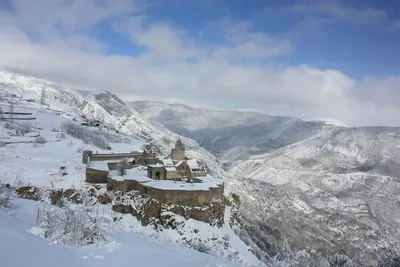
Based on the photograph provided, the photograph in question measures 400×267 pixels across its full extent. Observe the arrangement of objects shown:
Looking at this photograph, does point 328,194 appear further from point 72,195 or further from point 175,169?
point 72,195

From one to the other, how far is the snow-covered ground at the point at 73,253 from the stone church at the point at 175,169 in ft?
78.9

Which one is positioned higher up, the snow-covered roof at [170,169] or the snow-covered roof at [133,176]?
the snow-covered roof at [170,169]

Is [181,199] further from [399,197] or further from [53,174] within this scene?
[399,197]

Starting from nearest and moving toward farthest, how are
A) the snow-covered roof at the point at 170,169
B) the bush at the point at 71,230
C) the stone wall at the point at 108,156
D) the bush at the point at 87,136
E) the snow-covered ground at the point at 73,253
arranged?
1. the snow-covered ground at the point at 73,253
2. the bush at the point at 71,230
3. the snow-covered roof at the point at 170,169
4. the stone wall at the point at 108,156
5. the bush at the point at 87,136

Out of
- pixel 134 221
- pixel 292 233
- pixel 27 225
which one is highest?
pixel 27 225

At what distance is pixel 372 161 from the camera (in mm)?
158000

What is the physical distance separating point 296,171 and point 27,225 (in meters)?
149

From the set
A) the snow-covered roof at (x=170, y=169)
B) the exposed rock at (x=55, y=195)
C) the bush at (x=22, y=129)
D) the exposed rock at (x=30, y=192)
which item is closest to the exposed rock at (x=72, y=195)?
the exposed rock at (x=55, y=195)

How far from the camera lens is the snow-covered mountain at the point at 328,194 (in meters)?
75.4

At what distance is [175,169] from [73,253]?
91.9 ft

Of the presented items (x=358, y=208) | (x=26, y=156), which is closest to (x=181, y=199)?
(x=26, y=156)

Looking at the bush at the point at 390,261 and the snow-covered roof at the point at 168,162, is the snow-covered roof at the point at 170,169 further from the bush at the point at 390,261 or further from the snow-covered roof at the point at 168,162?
the bush at the point at 390,261

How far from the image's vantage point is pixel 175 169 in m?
35.2

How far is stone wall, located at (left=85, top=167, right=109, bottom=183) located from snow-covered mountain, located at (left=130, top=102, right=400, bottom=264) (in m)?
15.4
